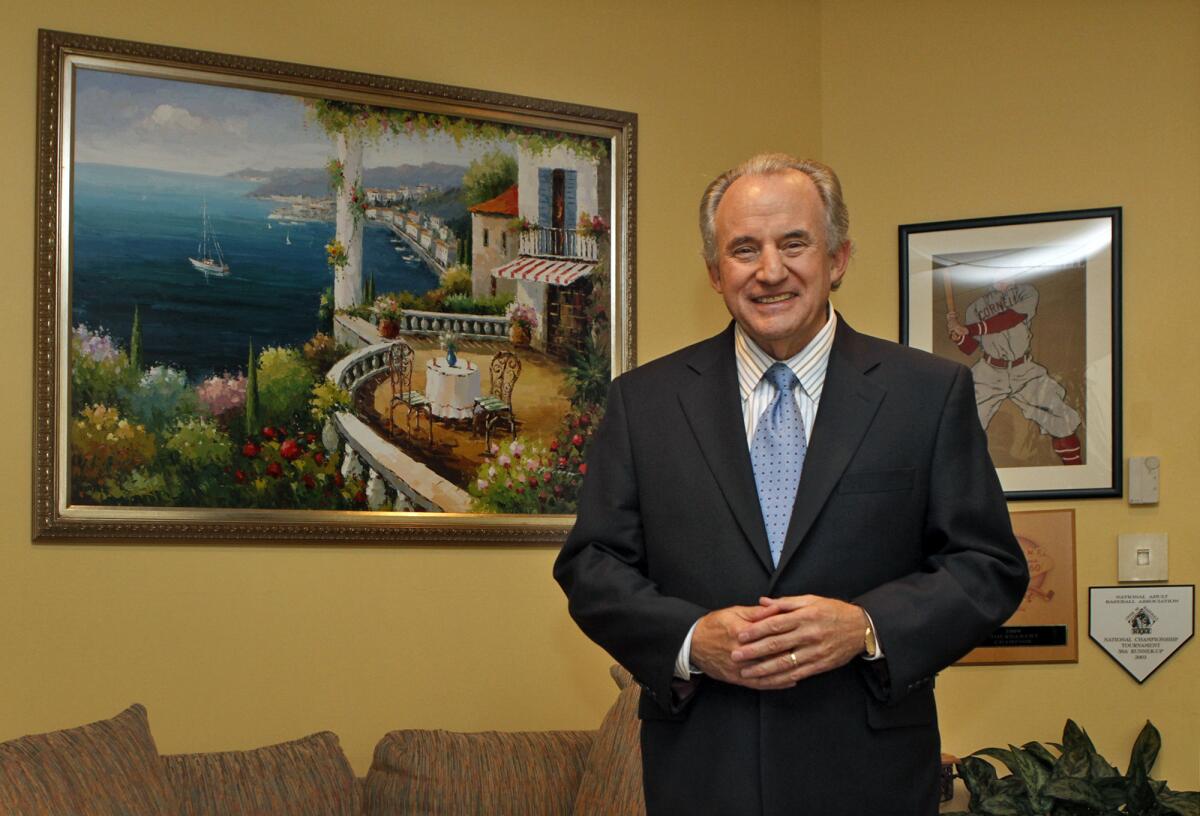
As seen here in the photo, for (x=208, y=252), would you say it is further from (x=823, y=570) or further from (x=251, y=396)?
(x=823, y=570)

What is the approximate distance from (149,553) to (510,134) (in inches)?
55.1

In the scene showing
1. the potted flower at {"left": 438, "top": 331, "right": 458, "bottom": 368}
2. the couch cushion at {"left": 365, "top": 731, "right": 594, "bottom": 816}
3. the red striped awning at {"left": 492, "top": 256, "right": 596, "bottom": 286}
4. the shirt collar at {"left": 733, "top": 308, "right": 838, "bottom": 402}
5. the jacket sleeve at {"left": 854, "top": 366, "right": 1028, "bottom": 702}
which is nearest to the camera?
the jacket sleeve at {"left": 854, "top": 366, "right": 1028, "bottom": 702}

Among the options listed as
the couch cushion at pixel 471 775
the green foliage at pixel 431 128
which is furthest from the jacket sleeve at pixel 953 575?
the green foliage at pixel 431 128

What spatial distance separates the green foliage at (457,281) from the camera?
11.7 ft

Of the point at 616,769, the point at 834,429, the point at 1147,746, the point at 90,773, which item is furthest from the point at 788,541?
the point at 1147,746

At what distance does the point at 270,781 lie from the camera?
2.96m

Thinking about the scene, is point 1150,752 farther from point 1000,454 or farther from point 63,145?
point 63,145

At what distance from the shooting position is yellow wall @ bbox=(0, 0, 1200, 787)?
3100 mm

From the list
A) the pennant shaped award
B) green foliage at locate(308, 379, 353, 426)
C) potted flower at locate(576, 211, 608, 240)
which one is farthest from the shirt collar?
the pennant shaped award

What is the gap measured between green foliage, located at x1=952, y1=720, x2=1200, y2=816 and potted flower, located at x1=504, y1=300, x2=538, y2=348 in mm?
1509

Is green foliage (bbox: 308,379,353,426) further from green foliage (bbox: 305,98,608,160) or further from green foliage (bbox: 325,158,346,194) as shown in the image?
green foliage (bbox: 305,98,608,160)

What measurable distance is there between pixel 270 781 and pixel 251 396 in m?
0.88

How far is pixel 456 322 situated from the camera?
3.57 m

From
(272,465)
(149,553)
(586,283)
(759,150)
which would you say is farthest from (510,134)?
(149,553)
